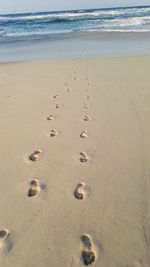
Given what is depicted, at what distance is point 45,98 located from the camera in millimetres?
5152

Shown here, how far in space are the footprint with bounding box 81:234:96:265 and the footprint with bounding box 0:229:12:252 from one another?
616mm

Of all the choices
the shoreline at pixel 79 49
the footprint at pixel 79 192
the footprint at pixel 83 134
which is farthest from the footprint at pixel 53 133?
the shoreline at pixel 79 49

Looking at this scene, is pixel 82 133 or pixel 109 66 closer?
pixel 82 133

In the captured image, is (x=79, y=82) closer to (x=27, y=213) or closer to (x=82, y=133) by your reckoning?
(x=82, y=133)

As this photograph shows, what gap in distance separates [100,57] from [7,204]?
700 centimetres

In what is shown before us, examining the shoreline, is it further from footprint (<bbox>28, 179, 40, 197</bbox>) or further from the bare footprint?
footprint (<bbox>28, 179, 40, 197</bbox>)

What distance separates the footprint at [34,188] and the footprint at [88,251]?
0.75 meters

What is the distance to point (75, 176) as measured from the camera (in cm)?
287

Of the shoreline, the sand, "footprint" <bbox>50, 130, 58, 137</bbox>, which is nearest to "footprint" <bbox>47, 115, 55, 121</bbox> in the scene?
the sand

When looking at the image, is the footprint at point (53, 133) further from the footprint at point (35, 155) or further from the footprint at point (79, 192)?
the footprint at point (79, 192)

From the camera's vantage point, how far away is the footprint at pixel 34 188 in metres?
2.64

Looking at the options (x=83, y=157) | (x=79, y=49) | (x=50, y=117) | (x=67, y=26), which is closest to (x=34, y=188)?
(x=83, y=157)

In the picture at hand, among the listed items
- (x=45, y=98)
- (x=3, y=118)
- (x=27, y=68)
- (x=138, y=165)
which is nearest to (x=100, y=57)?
(x=27, y=68)

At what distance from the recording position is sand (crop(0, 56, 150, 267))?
206 cm
